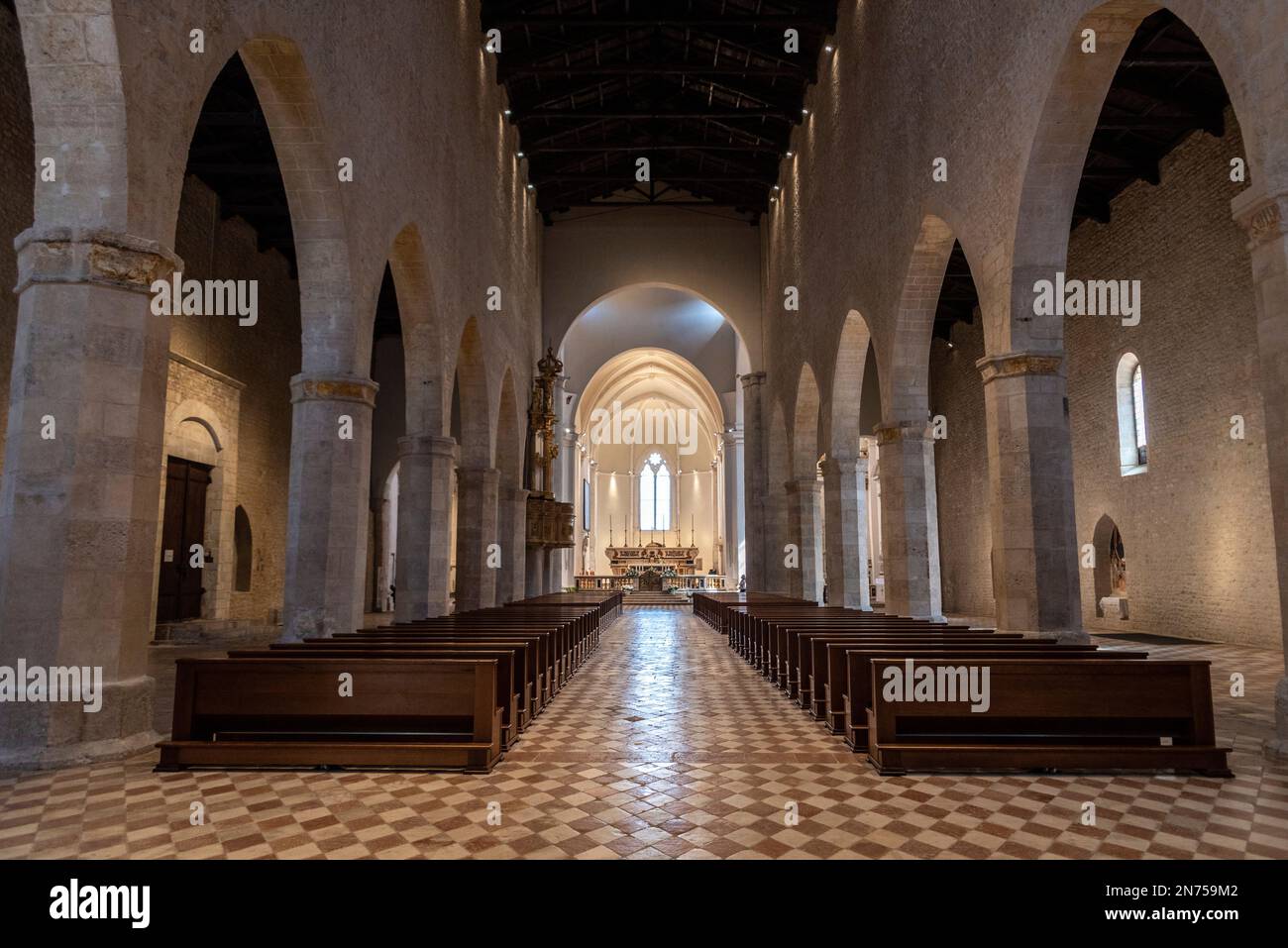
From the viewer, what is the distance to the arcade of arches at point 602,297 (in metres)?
4.81

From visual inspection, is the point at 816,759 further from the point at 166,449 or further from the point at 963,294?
the point at 963,294

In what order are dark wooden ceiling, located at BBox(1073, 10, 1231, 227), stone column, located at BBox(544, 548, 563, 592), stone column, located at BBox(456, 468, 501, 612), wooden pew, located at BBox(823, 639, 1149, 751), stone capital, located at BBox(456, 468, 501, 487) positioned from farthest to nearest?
stone column, located at BBox(544, 548, 563, 592) < stone capital, located at BBox(456, 468, 501, 487) < stone column, located at BBox(456, 468, 501, 612) < dark wooden ceiling, located at BBox(1073, 10, 1231, 227) < wooden pew, located at BBox(823, 639, 1149, 751)

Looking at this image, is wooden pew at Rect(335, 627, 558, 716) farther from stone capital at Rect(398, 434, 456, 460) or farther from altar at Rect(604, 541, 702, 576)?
altar at Rect(604, 541, 702, 576)

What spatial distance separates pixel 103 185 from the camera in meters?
4.85

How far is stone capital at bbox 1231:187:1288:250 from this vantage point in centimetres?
454

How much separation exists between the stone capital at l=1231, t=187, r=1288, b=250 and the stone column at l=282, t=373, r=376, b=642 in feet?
25.1

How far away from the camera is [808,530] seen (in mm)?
18906

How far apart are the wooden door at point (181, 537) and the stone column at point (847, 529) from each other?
39.6ft

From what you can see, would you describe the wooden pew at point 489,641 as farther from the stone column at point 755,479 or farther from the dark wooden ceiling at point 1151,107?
the stone column at point 755,479

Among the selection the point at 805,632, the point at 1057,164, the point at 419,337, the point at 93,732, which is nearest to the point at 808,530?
the point at 419,337

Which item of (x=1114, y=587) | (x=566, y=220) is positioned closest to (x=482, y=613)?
(x=1114, y=587)

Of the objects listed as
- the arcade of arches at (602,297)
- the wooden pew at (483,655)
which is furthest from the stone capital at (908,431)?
the wooden pew at (483,655)

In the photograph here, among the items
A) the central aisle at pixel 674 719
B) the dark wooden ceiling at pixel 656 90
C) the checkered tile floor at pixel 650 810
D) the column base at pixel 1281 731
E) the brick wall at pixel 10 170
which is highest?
the dark wooden ceiling at pixel 656 90

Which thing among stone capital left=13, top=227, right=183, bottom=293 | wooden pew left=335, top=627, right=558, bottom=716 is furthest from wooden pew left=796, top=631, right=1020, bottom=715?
stone capital left=13, top=227, right=183, bottom=293
